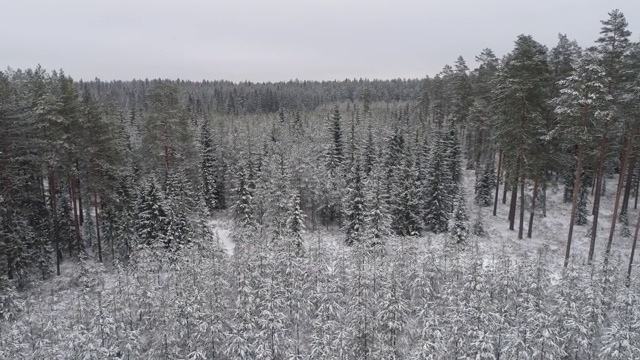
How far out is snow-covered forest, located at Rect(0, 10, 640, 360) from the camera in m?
17.7

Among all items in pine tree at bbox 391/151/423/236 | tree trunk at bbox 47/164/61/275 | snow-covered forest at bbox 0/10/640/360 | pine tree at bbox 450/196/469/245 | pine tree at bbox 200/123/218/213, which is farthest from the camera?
pine tree at bbox 200/123/218/213

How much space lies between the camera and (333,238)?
36188mm

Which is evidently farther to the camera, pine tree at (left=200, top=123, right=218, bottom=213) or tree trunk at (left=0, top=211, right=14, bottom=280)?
pine tree at (left=200, top=123, right=218, bottom=213)


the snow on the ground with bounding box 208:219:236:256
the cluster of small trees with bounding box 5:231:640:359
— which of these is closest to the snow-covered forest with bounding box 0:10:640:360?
the cluster of small trees with bounding box 5:231:640:359

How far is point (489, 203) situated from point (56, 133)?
123 feet

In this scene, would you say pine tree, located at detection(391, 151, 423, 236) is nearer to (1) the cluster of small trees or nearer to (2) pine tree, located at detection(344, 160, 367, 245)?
(2) pine tree, located at detection(344, 160, 367, 245)

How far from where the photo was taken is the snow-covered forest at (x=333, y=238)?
58.0 feet

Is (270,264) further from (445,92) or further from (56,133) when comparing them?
(445,92)

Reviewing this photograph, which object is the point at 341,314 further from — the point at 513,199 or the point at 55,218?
the point at 55,218

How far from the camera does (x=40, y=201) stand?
95.5ft

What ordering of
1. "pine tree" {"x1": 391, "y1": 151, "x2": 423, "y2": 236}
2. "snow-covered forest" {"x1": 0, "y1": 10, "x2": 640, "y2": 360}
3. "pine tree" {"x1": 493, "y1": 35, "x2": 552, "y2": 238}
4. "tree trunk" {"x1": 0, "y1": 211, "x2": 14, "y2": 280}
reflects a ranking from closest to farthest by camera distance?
"snow-covered forest" {"x1": 0, "y1": 10, "x2": 640, "y2": 360} < "tree trunk" {"x1": 0, "y1": 211, "x2": 14, "y2": 280} < "pine tree" {"x1": 493, "y1": 35, "x2": 552, "y2": 238} < "pine tree" {"x1": 391, "y1": 151, "x2": 423, "y2": 236}

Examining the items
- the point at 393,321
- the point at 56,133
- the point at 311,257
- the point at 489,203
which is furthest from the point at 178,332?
the point at 489,203

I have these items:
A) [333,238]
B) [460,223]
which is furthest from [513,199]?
[333,238]

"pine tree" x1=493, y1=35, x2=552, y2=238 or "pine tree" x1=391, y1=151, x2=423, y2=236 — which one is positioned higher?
"pine tree" x1=493, y1=35, x2=552, y2=238
